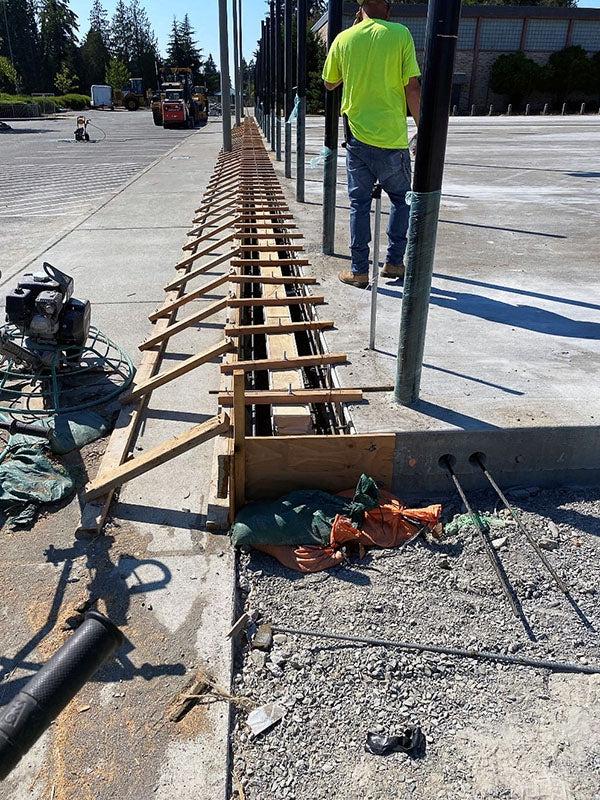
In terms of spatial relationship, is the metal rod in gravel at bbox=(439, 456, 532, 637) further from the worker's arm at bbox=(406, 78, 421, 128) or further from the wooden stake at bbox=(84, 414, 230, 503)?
the worker's arm at bbox=(406, 78, 421, 128)

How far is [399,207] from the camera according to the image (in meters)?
5.27

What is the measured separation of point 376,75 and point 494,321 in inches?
81.0

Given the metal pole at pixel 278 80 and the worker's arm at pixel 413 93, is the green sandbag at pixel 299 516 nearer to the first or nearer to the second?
the worker's arm at pixel 413 93

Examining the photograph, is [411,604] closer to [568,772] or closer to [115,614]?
[568,772]

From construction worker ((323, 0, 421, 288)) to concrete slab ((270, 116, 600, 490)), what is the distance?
0.51 m

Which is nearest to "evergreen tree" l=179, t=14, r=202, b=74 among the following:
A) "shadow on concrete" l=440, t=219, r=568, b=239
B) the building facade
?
the building facade

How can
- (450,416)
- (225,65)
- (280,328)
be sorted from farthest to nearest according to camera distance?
(225,65) < (280,328) < (450,416)

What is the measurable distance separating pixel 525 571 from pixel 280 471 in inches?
47.1

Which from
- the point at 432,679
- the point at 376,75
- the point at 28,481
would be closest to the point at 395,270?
the point at 376,75

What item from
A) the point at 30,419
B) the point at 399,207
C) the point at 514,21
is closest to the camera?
the point at 30,419

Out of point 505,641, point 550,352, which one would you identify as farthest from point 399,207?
point 505,641

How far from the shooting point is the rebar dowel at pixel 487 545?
256 cm

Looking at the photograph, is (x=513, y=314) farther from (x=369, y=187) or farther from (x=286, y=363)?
(x=286, y=363)

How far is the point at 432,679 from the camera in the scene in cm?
226
